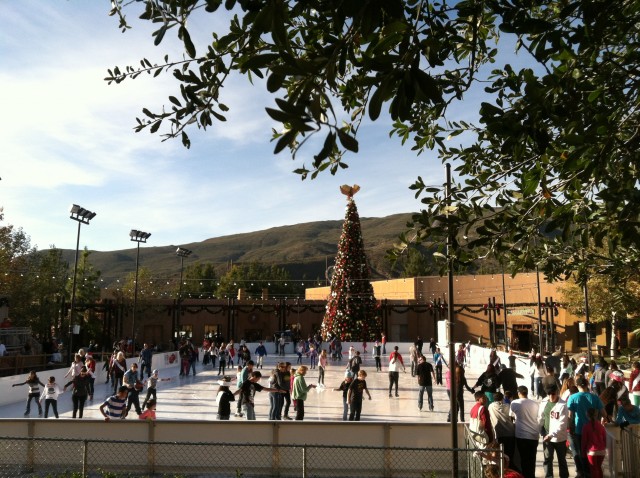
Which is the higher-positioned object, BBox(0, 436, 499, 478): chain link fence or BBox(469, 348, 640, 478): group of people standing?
BBox(469, 348, 640, 478): group of people standing

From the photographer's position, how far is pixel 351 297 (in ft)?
131

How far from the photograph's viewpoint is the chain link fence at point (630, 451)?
8.53 m

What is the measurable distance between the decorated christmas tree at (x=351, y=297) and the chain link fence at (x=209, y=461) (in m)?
30.1

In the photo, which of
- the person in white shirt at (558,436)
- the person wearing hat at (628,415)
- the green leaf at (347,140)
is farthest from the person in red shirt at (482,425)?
the green leaf at (347,140)

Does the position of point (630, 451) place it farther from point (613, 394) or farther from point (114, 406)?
point (114, 406)

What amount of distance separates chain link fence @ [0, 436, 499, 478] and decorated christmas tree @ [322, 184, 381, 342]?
30051 millimetres

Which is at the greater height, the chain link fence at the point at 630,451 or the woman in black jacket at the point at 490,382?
the woman in black jacket at the point at 490,382

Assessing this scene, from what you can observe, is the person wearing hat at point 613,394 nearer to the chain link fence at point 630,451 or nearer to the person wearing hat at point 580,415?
the chain link fence at point 630,451

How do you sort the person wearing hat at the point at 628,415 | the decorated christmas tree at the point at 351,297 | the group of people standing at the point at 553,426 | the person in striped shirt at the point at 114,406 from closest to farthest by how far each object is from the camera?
the group of people standing at the point at 553,426
the person wearing hat at the point at 628,415
the person in striped shirt at the point at 114,406
the decorated christmas tree at the point at 351,297

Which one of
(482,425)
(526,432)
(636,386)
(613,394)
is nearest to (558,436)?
(526,432)

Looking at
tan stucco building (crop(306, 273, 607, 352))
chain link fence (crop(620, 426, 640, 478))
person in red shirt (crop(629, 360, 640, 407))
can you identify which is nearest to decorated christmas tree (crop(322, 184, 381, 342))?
tan stucco building (crop(306, 273, 607, 352))

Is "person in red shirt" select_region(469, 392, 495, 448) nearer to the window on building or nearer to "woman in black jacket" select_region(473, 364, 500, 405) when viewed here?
"woman in black jacket" select_region(473, 364, 500, 405)

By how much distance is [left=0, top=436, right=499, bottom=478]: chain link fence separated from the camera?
970 cm

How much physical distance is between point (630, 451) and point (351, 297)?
3143 cm
